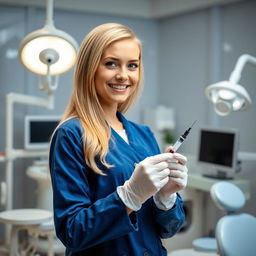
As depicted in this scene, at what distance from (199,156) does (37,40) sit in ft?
6.05

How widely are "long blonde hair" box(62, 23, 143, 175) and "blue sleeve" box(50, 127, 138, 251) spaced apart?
1.5 inches

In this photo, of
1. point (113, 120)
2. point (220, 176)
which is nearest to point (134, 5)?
point (220, 176)

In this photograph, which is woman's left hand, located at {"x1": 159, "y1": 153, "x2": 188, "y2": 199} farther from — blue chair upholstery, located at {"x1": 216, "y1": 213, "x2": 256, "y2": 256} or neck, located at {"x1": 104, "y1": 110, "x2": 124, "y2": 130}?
blue chair upholstery, located at {"x1": 216, "y1": 213, "x2": 256, "y2": 256}

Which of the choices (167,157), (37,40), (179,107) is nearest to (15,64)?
(179,107)

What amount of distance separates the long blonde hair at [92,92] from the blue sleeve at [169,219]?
0.22 meters

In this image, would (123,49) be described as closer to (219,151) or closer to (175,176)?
(175,176)

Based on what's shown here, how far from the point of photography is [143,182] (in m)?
1.17

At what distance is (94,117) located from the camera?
131 cm

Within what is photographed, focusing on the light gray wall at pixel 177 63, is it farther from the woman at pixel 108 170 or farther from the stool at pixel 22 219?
the woman at pixel 108 170

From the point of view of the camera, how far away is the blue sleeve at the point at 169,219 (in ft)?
4.35

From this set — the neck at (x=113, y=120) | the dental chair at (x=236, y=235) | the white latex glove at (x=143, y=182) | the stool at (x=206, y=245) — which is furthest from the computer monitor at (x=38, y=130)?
the white latex glove at (x=143, y=182)

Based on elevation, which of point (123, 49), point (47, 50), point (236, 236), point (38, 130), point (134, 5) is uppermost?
point (134, 5)

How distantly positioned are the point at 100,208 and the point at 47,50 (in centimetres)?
148

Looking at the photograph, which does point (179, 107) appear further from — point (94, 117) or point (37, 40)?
point (94, 117)
